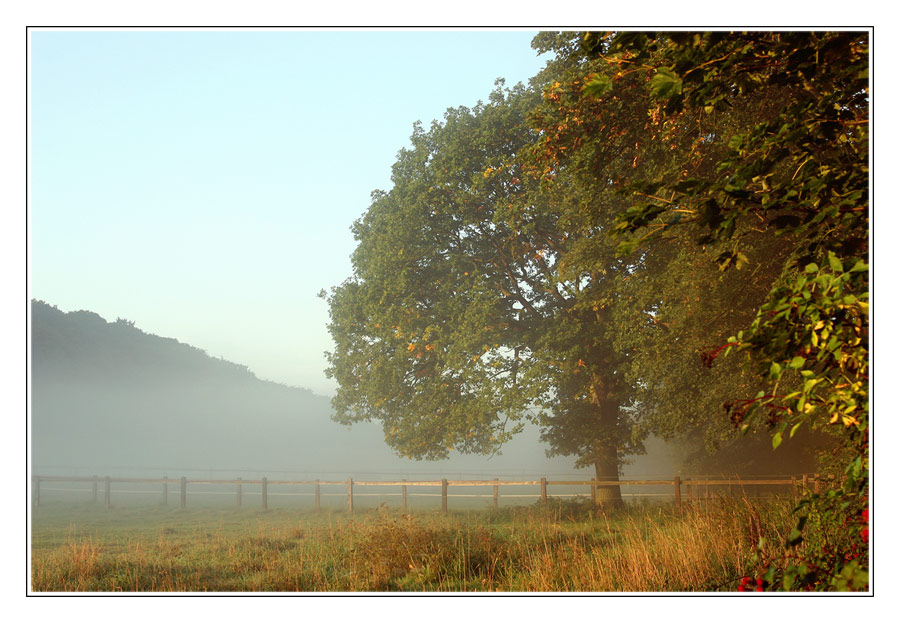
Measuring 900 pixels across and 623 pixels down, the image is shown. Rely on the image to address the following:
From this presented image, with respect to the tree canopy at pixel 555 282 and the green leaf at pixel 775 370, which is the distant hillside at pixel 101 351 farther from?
the green leaf at pixel 775 370

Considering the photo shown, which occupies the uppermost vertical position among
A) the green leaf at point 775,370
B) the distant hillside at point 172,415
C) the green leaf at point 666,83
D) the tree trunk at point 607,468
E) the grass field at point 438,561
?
the green leaf at point 666,83

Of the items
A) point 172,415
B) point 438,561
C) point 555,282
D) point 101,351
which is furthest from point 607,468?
point 172,415

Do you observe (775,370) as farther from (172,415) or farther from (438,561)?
(172,415)

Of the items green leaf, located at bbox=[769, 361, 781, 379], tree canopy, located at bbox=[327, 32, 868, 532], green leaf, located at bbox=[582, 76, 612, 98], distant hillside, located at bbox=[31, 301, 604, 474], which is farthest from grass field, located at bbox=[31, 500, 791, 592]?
distant hillside, located at bbox=[31, 301, 604, 474]

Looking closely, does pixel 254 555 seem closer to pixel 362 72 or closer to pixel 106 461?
pixel 362 72

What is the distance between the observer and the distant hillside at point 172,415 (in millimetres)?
55688

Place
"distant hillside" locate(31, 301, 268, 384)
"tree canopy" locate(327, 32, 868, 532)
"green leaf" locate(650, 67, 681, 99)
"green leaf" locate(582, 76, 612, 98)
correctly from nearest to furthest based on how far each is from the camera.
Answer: "green leaf" locate(650, 67, 681, 99)
"green leaf" locate(582, 76, 612, 98)
"tree canopy" locate(327, 32, 868, 532)
"distant hillside" locate(31, 301, 268, 384)

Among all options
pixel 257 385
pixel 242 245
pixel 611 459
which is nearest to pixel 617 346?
pixel 611 459

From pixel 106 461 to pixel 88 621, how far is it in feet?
198

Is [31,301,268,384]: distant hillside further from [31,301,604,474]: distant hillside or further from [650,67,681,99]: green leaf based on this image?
[650,67,681,99]: green leaf

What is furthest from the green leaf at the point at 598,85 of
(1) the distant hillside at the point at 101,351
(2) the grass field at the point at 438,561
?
(1) the distant hillside at the point at 101,351

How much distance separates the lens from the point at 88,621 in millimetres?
4324

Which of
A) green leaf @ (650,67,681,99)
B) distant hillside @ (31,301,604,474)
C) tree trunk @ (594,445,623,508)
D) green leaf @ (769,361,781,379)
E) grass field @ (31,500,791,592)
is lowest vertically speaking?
distant hillside @ (31,301,604,474)

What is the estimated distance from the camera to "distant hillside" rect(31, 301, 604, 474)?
55688mm
